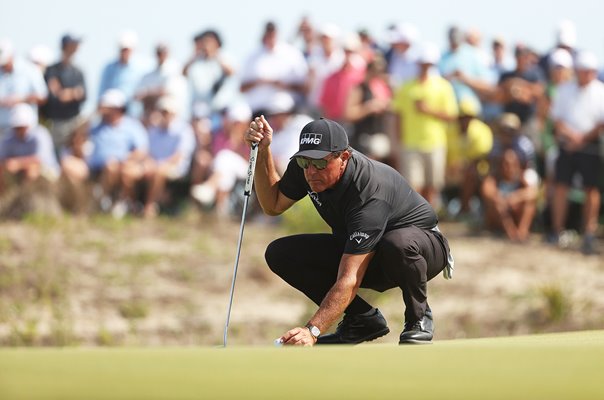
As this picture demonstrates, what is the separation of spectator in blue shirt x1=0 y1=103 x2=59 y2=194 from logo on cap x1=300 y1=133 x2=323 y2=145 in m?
9.72

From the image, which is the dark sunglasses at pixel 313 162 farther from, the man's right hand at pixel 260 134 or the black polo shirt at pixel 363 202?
the man's right hand at pixel 260 134

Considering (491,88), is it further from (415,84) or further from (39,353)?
(39,353)

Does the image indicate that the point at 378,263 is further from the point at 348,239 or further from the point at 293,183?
the point at 293,183

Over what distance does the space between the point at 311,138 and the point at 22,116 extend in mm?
9811

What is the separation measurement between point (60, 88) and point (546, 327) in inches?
262

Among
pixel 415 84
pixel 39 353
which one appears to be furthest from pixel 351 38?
pixel 39 353

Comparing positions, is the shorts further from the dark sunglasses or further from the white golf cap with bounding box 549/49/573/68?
the dark sunglasses


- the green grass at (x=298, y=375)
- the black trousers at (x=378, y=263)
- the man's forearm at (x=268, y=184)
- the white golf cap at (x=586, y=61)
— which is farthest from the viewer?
the white golf cap at (x=586, y=61)

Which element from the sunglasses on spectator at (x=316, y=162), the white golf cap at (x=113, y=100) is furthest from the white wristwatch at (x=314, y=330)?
the white golf cap at (x=113, y=100)

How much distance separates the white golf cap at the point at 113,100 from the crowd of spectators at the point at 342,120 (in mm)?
25

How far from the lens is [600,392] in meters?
5.25

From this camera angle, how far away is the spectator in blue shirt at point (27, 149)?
1772cm

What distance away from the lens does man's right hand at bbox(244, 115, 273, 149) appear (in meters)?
9.03

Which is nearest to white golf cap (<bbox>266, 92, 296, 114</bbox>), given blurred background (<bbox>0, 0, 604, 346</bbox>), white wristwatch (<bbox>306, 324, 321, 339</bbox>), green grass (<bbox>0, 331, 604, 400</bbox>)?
blurred background (<bbox>0, 0, 604, 346</bbox>)
